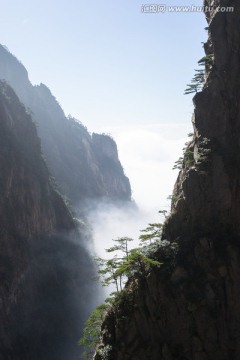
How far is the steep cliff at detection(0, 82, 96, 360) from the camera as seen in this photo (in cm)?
6944

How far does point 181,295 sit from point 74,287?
2689 inches

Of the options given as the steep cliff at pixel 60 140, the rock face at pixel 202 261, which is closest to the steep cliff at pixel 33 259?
the rock face at pixel 202 261

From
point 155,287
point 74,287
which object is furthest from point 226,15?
point 74,287

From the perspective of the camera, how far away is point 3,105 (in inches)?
3659

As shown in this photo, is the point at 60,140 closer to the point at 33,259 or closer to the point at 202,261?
the point at 33,259

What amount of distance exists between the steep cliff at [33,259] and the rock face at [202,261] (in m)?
40.8

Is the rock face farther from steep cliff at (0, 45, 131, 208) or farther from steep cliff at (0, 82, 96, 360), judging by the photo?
steep cliff at (0, 45, 131, 208)

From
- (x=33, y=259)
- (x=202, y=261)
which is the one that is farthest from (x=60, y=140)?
(x=202, y=261)

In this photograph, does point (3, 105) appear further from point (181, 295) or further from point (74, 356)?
point (181, 295)

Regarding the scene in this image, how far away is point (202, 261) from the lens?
97.4 ft

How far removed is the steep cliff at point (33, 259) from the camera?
69.4 m

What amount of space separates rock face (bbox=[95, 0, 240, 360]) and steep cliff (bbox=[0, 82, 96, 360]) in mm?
40757

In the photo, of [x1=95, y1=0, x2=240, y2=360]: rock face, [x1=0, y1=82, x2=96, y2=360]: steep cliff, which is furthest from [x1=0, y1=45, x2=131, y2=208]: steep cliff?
[x1=95, y1=0, x2=240, y2=360]: rock face

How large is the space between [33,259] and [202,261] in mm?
59583
